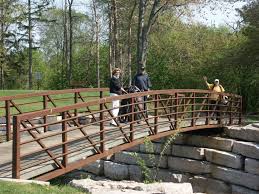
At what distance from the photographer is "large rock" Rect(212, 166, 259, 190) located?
46.0 ft

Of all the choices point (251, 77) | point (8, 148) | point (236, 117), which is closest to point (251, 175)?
point (236, 117)

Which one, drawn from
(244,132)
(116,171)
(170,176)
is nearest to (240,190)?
(244,132)

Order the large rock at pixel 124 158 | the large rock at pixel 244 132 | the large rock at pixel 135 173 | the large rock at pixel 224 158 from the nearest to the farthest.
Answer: the large rock at pixel 224 158 < the large rock at pixel 244 132 < the large rock at pixel 135 173 < the large rock at pixel 124 158

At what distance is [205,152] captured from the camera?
50.5ft

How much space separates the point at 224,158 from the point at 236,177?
2.25 ft

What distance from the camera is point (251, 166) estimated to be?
14.2m

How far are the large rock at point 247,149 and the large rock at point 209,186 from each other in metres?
1.02

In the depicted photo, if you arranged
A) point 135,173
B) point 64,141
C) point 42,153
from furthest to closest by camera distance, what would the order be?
Answer: point 135,173 → point 42,153 → point 64,141

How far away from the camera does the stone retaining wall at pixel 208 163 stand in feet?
46.9

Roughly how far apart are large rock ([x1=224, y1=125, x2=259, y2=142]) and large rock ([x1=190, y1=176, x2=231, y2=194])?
1.53 m

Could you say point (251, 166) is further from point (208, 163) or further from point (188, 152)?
point (188, 152)

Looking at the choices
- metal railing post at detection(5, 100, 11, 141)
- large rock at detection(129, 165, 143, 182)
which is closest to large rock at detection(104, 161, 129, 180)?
large rock at detection(129, 165, 143, 182)

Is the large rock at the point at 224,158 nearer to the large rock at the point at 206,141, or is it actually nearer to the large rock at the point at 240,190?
the large rock at the point at 206,141

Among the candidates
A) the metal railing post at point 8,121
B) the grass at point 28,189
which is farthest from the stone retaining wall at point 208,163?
the grass at point 28,189
